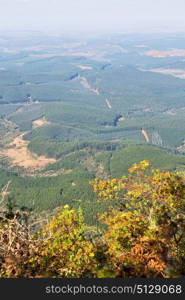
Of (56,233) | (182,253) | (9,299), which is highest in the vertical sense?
(9,299)

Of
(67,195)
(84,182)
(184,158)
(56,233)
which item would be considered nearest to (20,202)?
(67,195)

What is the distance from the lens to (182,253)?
1805 centimetres

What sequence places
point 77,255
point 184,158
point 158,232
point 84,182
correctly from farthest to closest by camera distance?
point 184,158
point 84,182
point 158,232
point 77,255

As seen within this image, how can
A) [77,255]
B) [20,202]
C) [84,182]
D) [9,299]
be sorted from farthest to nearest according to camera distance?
[84,182]
[20,202]
[77,255]
[9,299]

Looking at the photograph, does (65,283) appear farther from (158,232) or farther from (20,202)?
(20,202)

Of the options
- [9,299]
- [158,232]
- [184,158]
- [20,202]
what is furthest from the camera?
[184,158]

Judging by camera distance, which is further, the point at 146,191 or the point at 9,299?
the point at 146,191

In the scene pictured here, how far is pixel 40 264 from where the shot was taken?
16.2 m

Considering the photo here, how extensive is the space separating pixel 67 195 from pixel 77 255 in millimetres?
114103

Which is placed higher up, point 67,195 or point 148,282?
point 148,282

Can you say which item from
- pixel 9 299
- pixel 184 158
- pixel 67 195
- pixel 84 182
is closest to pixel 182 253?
pixel 9 299

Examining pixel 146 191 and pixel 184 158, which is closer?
pixel 146 191

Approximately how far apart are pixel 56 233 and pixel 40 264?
1.93 m

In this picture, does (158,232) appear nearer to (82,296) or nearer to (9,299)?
(82,296)
